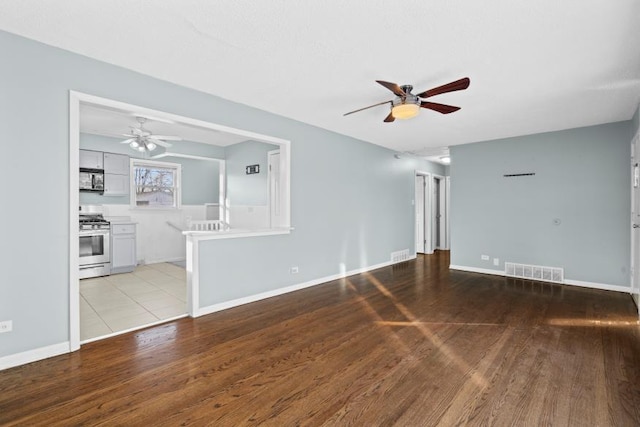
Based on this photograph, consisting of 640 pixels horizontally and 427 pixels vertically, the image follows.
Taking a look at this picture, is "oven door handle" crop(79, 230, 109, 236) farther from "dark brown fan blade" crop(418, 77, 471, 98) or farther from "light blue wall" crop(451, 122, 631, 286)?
"light blue wall" crop(451, 122, 631, 286)

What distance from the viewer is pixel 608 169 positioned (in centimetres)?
463

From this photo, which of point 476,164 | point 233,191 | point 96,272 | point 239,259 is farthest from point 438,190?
point 96,272

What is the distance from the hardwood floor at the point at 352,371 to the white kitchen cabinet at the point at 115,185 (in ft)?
13.0

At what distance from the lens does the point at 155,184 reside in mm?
6820

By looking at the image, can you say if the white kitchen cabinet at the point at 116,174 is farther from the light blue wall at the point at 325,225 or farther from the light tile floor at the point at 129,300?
the light blue wall at the point at 325,225

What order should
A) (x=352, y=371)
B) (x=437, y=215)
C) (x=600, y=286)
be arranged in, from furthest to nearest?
(x=437, y=215) → (x=600, y=286) → (x=352, y=371)

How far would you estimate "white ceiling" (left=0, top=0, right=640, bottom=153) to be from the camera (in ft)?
6.74

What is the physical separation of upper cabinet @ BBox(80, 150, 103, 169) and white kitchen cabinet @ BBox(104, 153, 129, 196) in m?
0.08

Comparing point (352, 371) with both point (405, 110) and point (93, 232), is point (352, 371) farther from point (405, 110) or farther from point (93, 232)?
point (93, 232)

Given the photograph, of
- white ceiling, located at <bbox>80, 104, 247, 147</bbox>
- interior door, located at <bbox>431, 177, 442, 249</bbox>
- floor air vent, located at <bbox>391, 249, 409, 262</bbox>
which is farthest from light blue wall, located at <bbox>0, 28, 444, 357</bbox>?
interior door, located at <bbox>431, 177, 442, 249</bbox>

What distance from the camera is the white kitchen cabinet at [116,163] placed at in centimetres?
584

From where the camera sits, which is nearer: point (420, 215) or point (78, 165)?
point (78, 165)

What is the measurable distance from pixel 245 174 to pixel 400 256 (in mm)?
3800

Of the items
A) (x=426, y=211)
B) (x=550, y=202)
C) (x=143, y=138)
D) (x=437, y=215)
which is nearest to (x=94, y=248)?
(x=143, y=138)
